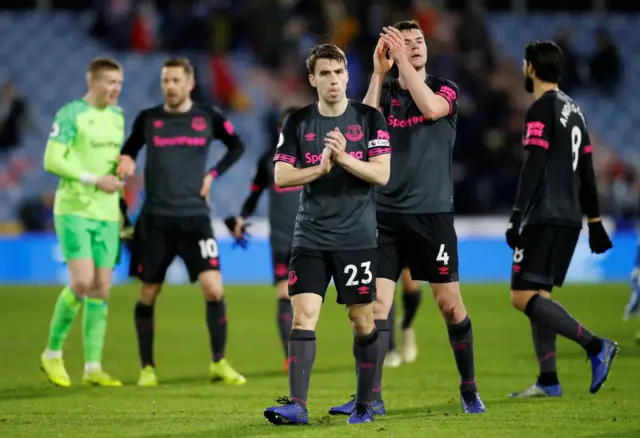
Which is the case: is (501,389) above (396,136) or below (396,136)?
below

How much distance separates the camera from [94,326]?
9047 millimetres

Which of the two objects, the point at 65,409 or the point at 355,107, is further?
the point at 65,409

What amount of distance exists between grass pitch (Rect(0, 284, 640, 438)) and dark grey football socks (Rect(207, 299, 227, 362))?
0.25 m

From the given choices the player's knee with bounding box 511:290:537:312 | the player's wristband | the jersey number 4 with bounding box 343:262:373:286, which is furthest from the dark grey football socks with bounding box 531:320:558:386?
the player's wristband

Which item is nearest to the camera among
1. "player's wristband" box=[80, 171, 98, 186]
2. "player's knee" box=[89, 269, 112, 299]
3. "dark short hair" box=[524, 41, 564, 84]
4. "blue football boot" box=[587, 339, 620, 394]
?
"blue football boot" box=[587, 339, 620, 394]

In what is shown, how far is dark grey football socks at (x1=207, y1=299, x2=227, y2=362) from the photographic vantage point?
9062mm

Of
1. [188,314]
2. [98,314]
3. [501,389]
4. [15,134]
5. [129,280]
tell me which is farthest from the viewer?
[15,134]

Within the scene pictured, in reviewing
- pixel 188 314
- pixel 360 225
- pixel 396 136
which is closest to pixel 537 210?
pixel 396 136

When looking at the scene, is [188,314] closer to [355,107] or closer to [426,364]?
[426,364]

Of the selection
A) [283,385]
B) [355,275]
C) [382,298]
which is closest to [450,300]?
[382,298]

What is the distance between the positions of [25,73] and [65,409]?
1727 centimetres

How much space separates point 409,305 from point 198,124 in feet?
8.83

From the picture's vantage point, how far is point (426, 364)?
33.1 ft

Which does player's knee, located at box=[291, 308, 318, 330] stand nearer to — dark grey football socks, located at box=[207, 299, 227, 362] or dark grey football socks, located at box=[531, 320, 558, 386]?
dark grey football socks, located at box=[531, 320, 558, 386]
